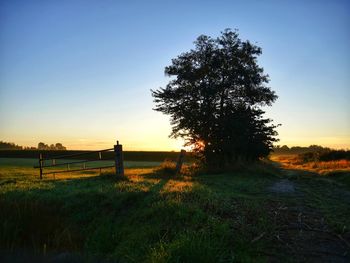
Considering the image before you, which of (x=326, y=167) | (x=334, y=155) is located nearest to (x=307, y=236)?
(x=326, y=167)

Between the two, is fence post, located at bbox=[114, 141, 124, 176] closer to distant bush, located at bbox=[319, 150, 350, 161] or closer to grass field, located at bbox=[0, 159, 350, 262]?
grass field, located at bbox=[0, 159, 350, 262]

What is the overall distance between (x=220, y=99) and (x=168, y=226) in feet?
78.9

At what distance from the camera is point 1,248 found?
28.7ft

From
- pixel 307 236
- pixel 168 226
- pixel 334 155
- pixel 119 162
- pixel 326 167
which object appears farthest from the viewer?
pixel 334 155

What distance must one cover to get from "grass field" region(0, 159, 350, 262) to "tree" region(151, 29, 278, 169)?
56.0 feet

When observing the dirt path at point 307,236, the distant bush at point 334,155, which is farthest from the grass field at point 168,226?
the distant bush at point 334,155

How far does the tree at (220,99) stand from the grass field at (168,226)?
17074 millimetres

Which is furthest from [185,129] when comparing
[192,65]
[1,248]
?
[1,248]

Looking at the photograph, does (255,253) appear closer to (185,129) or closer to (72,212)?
(72,212)

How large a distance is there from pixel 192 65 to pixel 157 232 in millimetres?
25447

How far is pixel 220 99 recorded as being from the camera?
104 feet

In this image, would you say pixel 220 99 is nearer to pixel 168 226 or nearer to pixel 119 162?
pixel 119 162

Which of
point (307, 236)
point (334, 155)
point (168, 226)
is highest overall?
point (334, 155)

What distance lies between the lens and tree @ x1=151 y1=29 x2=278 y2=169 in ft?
99.3
